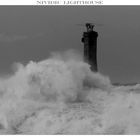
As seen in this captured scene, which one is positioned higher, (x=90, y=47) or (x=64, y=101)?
(x=90, y=47)

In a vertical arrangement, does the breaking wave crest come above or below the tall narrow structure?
below

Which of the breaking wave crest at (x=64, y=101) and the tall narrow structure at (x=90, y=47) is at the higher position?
the tall narrow structure at (x=90, y=47)

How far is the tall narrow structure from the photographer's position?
6.62 m

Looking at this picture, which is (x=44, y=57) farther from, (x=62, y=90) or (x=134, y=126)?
(x=134, y=126)

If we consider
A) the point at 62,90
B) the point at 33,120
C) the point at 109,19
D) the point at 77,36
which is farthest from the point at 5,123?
the point at 109,19

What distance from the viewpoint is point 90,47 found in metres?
6.65

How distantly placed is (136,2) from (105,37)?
600 millimetres

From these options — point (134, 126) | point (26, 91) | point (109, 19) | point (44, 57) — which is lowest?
point (134, 126)

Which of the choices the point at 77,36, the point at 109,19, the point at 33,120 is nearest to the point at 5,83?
the point at 33,120

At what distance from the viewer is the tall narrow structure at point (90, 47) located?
261 inches

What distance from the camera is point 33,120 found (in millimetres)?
6586

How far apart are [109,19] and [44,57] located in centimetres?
99

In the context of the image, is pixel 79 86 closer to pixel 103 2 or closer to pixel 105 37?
pixel 105 37

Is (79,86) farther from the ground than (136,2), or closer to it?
closer to it
